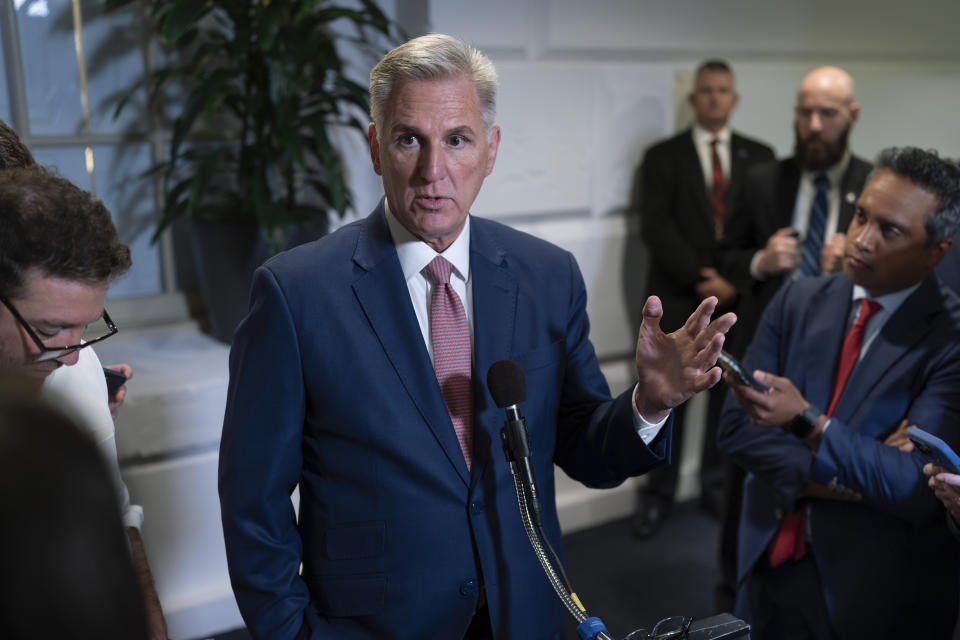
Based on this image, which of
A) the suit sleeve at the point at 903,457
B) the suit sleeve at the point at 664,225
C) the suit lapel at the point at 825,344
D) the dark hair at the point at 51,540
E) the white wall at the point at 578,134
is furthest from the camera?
the suit sleeve at the point at 664,225

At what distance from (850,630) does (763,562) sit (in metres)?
0.23

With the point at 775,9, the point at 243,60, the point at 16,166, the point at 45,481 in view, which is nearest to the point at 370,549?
the point at 16,166

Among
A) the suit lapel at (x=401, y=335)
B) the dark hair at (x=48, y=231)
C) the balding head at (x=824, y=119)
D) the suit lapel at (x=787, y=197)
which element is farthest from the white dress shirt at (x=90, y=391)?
the balding head at (x=824, y=119)

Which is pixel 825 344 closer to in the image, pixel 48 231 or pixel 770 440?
pixel 770 440

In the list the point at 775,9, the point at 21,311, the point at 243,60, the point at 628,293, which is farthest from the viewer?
the point at 775,9

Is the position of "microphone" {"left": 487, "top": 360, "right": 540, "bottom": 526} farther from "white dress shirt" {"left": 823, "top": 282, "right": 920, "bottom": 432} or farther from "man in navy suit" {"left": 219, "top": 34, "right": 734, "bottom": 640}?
"white dress shirt" {"left": 823, "top": 282, "right": 920, "bottom": 432}

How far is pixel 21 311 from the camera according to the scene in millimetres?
1086

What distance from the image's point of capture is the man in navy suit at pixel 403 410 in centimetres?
131

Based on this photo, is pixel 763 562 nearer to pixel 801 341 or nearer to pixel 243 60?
pixel 801 341

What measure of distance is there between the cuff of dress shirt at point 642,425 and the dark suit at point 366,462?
2 centimetres

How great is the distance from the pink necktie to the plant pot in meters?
1.40

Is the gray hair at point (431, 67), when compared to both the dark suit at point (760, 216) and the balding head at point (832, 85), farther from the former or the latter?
the balding head at point (832, 85)

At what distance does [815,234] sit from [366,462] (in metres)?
2.07

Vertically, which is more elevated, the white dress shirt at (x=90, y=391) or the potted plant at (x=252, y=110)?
the potted plant at (x=252, y=110)
